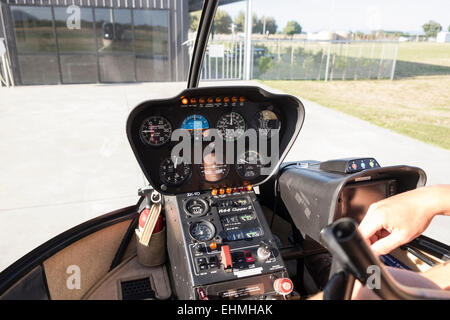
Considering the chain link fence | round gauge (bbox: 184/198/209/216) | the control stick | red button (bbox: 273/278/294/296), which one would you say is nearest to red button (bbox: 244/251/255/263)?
red button (bbox: 273/278/294/296)

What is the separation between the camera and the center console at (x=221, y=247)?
1.39 m

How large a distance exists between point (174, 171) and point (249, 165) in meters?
0.41

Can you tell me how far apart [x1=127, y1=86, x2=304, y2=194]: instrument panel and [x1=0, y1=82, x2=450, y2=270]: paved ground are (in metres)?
1.47

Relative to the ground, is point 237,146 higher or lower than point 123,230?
higher

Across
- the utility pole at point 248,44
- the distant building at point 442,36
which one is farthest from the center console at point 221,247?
the utility pole at point 248,44

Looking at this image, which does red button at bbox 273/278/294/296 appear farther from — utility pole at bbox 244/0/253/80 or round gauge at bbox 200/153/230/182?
utility pole at bbox 244/0/253/80

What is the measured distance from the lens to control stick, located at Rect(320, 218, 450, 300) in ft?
1.41

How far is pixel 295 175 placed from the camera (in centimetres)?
162

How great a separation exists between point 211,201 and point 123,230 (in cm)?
51

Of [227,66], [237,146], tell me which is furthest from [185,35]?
[237,146]

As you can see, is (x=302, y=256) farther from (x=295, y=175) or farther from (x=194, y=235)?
(x=194, y=235)

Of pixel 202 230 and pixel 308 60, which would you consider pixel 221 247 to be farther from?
pixel 308 60
